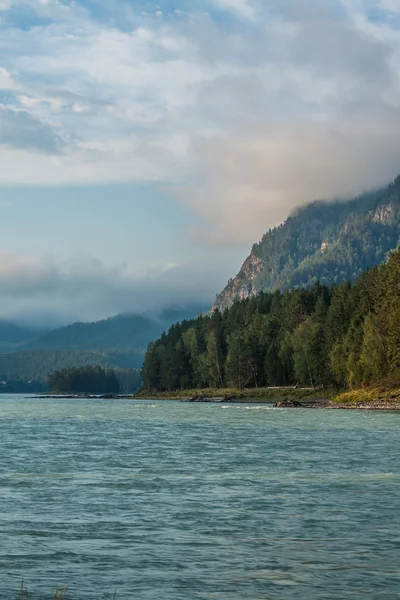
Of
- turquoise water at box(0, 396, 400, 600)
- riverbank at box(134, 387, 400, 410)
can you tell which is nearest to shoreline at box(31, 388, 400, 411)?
riverbank at box(134, 387, 400, 410)

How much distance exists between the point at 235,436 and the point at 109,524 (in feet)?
143

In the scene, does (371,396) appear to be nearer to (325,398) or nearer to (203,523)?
(325,398)

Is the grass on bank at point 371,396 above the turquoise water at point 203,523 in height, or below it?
above

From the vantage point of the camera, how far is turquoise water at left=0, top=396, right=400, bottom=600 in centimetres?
2127

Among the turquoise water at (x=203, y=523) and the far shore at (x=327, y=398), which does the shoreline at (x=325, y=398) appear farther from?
the turquoise water at (x=203, y=523)

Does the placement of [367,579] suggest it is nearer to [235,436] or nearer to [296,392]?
[235,436]

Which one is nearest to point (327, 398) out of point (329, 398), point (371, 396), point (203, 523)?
point (329, 398)

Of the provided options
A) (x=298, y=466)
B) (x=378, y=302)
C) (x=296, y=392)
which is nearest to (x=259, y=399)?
(x=296, y=392)

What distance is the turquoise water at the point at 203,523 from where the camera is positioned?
2127 centimetres

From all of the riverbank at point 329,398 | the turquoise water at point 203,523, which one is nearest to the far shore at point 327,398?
the riverbank at point 329,398

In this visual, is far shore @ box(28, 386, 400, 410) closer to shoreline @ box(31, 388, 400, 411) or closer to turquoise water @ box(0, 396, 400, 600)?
shoreline @ box(31, 388, 400, 411)

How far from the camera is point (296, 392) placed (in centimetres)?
17988

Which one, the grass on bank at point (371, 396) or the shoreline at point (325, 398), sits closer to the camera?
the shoreline at point (325, 398)

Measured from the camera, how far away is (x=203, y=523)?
95.5 feet
